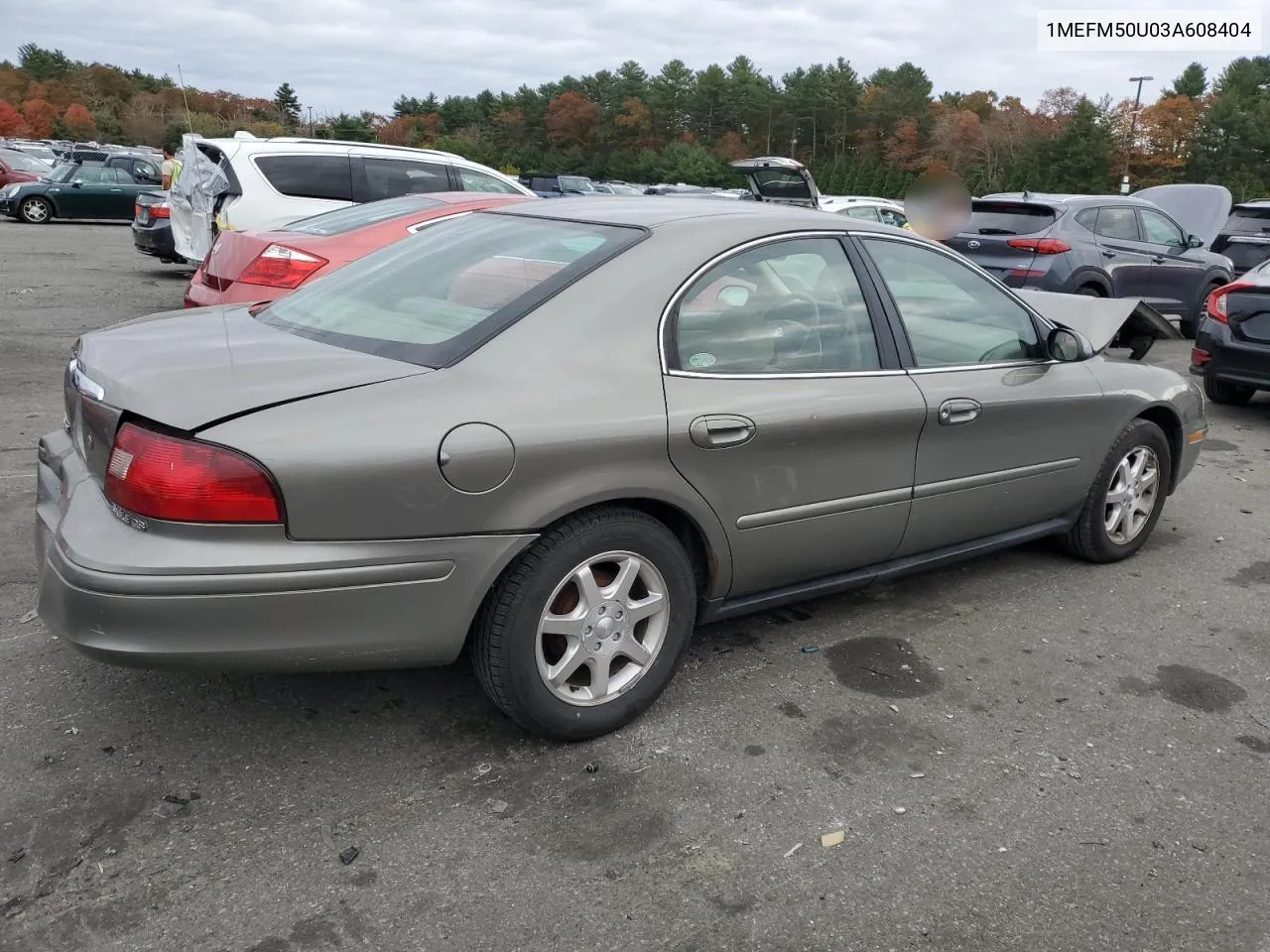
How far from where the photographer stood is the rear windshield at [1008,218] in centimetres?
1034

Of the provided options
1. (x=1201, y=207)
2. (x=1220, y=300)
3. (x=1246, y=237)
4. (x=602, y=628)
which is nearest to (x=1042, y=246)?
(x=1220, y=300)

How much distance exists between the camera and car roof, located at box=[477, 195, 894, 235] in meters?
3.36

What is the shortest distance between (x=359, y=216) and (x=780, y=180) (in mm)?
4210

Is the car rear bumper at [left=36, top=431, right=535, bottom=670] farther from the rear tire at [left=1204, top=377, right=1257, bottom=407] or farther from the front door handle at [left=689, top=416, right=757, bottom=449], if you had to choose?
the rear tire at [left=1204, top=377, right=1257, bottom=407]

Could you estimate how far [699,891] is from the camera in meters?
2.39

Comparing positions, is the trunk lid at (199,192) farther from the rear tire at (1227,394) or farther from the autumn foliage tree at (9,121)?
the autumn foliage tree at (9,121)

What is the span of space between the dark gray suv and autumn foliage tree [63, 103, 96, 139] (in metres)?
81.6

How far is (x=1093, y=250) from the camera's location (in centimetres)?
1042

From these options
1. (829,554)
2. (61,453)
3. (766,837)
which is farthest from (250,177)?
(766,837)

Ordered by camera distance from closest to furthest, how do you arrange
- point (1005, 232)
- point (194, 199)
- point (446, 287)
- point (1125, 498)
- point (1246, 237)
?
point (446, 287), point (1125, 498), point (194, 199), point (1005, 232), point (1246, 237)

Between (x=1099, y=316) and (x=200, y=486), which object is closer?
(x=200, y=486)

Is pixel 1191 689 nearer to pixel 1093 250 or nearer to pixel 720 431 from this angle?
pixel 720 431

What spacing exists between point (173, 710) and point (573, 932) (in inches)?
57.7

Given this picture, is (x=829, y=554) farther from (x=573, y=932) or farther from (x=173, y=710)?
(x=173, y=710)
